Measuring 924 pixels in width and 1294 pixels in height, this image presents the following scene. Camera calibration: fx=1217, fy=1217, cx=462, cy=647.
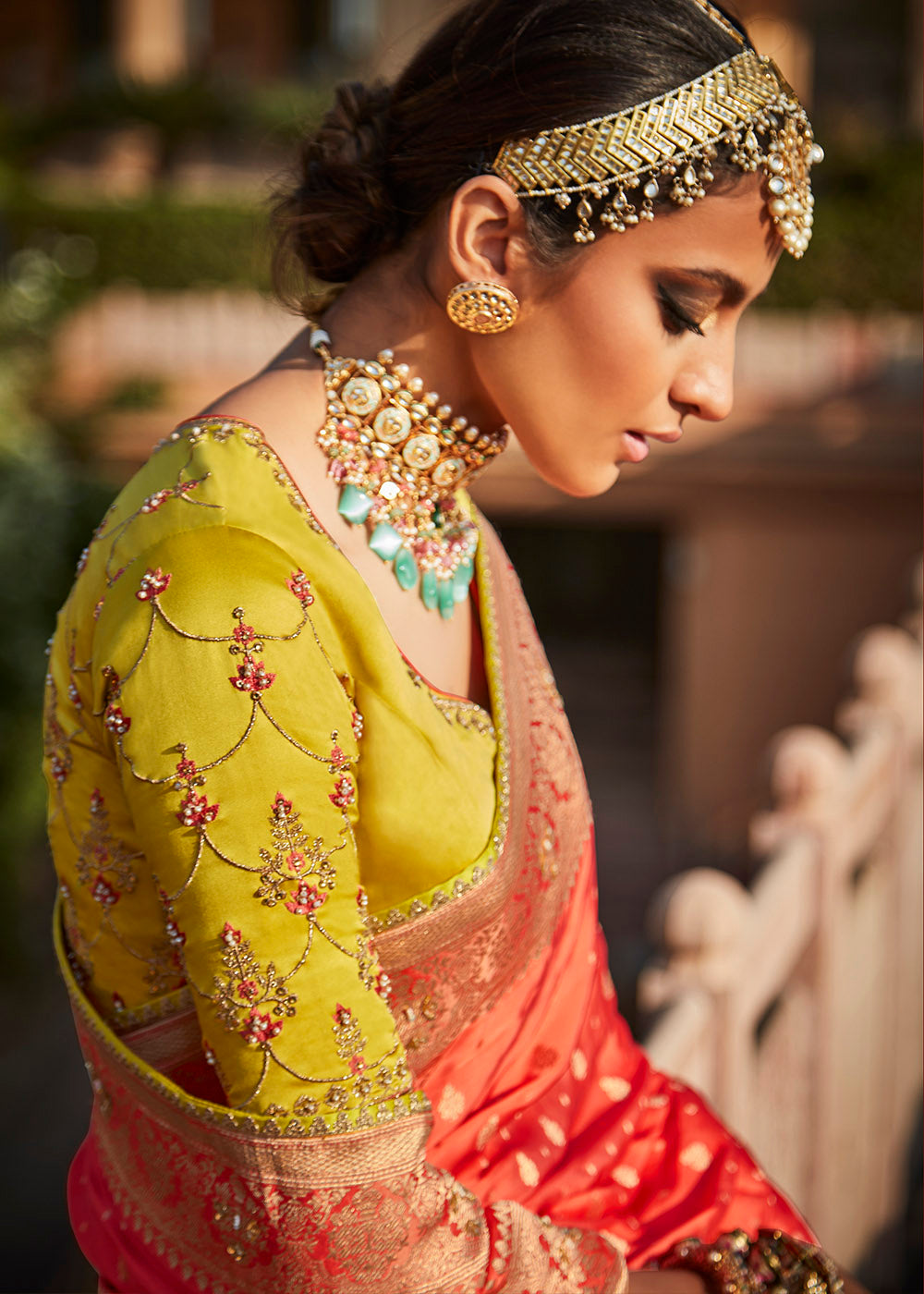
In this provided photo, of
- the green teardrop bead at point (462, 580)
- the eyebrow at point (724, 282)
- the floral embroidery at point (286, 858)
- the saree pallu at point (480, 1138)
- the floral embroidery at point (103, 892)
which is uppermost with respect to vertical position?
the eyebrow at point (724, 282)

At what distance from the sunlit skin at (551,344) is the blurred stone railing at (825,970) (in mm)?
708

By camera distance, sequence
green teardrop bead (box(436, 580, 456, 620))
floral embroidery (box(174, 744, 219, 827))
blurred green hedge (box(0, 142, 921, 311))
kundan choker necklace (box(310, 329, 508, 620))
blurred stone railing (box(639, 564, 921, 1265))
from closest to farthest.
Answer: floral embroidery (box(174, 744, 219, 827))
kundan choker necklace (box(310, 329, 508, 620))
green teardrop bead (box(436, 580, 456, 620))
blurred stone railing (box(639, 564, 921, 1265))
blurred green hedge (box(0, 142, 921, 311))

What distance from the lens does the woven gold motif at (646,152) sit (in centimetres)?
115

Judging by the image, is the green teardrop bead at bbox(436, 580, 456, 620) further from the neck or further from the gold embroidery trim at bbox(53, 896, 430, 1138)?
the gold embroidery trim at bbox(53, 896, 430, 1138)

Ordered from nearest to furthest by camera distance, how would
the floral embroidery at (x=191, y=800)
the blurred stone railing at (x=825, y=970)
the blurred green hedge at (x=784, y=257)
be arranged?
the floral embroidery at (x=191, y=800) < the blurred stone railing at (x=825, y=970) < the blurred green hedge at (x=784, y=257)

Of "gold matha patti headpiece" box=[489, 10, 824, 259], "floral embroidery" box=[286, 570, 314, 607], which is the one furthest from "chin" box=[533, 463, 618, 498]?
"floral embroidery" box=[286, 570, 314, 607]

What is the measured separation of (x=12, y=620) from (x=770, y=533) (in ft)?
15.1

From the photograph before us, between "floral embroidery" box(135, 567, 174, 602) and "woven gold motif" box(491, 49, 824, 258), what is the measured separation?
1.68 ft

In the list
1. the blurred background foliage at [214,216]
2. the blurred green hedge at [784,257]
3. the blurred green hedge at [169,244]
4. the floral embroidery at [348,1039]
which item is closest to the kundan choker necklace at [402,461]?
the floral embroidery at [348,1039]

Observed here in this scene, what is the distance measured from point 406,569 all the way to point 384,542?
0.04 meters

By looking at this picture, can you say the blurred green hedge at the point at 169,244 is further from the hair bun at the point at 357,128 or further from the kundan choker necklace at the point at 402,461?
the kundan choker necklace at the point at 402,461

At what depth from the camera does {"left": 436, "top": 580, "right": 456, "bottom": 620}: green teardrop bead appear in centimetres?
131

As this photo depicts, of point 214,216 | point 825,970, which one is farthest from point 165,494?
point 214,216

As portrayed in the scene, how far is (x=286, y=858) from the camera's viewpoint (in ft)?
3.17
